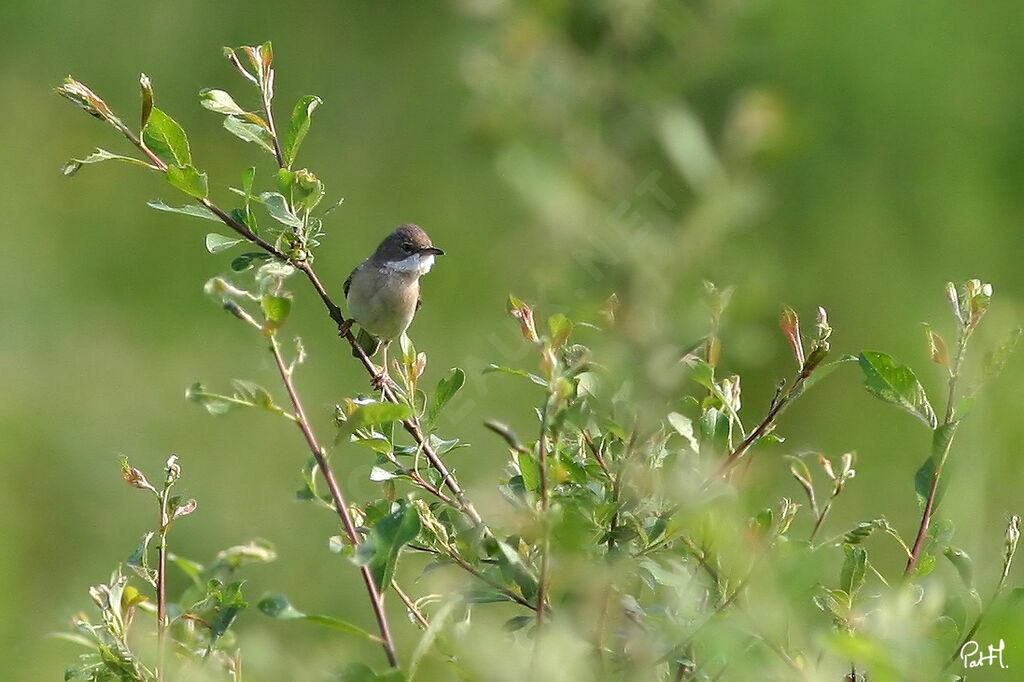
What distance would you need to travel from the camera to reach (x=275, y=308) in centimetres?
96

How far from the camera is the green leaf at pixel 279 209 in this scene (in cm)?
119

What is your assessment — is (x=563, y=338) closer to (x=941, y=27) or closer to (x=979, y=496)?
(x=979, y=496)

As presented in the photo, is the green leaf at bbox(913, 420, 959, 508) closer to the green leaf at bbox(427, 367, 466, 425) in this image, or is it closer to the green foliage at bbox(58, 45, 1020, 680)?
the green foliage at bbox(58, 45, 1020, 680)

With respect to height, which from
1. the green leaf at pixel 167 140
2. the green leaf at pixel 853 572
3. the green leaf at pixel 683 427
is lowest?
the green leaf at pixel 853 572

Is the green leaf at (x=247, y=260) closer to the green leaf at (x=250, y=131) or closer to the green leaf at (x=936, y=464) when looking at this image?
the green leaf at (x=250, y=131)

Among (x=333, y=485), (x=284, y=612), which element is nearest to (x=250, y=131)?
(x=333, y=485)

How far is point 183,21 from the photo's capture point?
653 centimetres

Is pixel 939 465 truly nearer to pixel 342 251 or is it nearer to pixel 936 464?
pixel 936 464

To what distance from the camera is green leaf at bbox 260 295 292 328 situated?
959mm

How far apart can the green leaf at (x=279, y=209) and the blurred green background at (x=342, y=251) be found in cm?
24

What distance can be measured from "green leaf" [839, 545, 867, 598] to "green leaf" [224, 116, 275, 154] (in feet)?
2.22

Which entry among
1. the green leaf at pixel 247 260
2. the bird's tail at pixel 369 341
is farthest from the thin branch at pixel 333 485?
the bird's tail at pixel 369 341

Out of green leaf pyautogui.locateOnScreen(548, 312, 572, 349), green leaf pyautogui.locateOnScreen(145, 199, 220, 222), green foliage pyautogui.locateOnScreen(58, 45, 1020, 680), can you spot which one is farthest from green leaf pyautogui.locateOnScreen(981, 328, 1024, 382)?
green leaf pyautogui.locateOnScreen(145, 199, 220, 222)

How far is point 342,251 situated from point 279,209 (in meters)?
4.88
